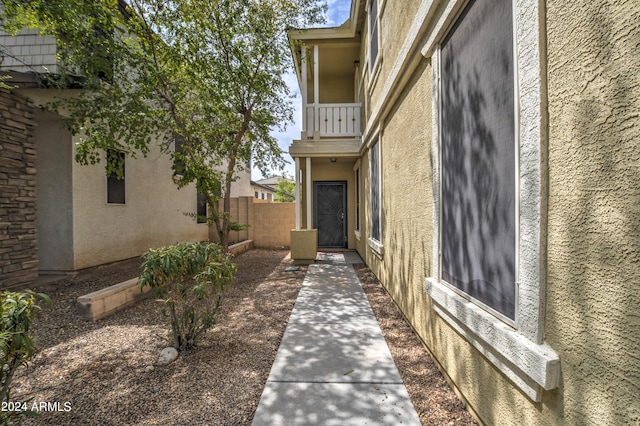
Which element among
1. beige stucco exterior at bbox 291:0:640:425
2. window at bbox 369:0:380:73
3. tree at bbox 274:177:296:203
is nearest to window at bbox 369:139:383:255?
window at bbox 369:0:380:73

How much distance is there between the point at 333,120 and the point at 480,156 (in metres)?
6.58

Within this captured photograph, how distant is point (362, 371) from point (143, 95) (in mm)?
6262

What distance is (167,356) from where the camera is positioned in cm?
271

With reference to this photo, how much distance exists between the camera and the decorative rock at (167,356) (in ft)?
8.74

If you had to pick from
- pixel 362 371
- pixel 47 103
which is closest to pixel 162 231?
pixel 47 103

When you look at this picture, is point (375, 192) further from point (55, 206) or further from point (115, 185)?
point (55, 206)

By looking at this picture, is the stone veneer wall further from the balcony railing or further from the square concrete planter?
the balcony railing

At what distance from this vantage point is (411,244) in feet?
11.0

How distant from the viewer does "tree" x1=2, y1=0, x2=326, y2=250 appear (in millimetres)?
4988

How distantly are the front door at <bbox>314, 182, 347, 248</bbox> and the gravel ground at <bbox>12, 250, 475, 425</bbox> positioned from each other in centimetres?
512

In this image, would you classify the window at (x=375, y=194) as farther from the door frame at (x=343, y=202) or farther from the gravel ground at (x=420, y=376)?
the door frame at (x=343, y=202)

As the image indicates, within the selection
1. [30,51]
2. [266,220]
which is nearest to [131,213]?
[30,51]

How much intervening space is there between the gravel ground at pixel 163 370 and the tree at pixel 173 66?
305 centimetres

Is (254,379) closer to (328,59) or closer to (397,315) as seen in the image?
(397,315)
